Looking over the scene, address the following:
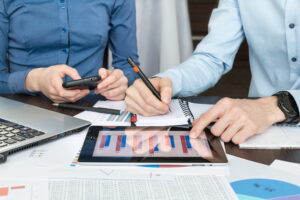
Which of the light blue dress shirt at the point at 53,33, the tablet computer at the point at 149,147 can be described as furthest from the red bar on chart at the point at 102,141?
the light blue dress shirt at the point at 53,33

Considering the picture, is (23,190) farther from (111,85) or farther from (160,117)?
(111,85)

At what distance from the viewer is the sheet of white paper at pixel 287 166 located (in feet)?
1.98

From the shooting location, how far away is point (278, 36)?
108cm

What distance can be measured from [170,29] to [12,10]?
2.71 feet

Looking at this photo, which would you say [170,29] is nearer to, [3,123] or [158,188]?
[3,123]

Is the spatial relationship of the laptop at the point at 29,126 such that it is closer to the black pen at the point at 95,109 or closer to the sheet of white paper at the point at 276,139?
the black pen at the point at 95,109

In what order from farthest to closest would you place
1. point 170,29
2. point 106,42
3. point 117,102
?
point 170,29
point 106,42
point 117,102

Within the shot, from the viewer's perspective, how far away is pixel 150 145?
68 centimetres

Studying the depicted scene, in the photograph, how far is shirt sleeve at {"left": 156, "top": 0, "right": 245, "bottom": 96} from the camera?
1028mm

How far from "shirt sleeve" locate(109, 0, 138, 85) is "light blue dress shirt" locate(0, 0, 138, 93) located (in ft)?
0.04

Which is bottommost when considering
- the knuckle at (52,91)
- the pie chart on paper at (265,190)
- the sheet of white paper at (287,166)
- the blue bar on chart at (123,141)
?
the sheet of white paper at (287,166)

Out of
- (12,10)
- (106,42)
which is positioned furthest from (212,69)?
(12,10)

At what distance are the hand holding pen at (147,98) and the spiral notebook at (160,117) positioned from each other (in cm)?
2

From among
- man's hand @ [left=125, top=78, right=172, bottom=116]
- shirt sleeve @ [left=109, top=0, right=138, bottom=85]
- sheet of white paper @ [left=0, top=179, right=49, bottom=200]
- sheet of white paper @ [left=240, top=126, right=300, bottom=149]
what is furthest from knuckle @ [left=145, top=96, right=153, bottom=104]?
shirt sleeve @ [left=109, top=0, right=138, bottom=85]
